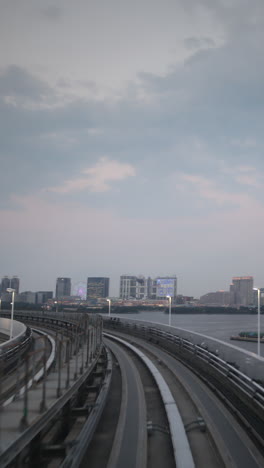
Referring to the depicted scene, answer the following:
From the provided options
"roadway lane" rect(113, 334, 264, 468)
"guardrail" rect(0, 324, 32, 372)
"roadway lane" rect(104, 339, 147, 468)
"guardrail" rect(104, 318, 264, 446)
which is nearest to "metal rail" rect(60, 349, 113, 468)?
"roadway lane" rect(104, 339, 147, 468)

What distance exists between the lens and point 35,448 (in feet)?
22.4

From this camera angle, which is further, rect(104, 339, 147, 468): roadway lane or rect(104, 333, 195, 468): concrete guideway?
rect(104, 339, 147, 468): roadway lane

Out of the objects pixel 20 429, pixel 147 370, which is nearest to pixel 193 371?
pixel 147 370

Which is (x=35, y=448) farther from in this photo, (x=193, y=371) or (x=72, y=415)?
(x=193, y=371)

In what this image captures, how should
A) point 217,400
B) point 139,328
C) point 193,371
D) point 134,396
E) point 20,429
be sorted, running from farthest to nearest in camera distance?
point 139,328 → point 193,371 → point 134,396 → point 217,400 → point 20,429

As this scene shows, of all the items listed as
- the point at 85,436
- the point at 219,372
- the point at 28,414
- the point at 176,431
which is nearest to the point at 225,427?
the point at 176,431

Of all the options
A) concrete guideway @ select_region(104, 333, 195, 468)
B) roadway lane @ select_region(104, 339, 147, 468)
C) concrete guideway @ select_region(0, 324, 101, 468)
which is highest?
concrete guideway @ select_region(0, 324, 101, 468)

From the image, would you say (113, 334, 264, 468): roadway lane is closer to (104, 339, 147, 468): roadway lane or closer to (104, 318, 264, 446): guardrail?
(104, 318, 264, 446): guardrail

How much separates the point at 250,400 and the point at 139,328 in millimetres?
21937

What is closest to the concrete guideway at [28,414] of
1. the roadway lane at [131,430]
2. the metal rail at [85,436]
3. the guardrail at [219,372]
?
the metal rail at [85,436]

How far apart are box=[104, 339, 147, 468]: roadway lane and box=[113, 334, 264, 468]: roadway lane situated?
1.80 meters

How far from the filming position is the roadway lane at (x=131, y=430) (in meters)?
7.40

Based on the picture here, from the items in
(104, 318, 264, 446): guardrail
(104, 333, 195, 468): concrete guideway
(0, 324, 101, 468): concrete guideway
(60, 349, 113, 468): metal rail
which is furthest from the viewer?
(104, 318, 264, 446): guardrail

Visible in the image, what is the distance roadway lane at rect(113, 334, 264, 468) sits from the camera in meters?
7.38
